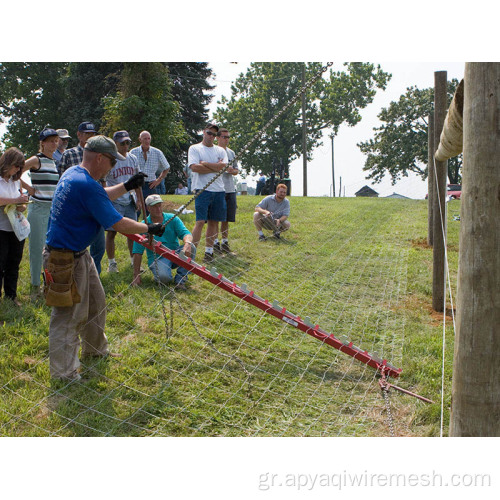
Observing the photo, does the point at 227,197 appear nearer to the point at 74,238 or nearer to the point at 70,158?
the point at 70,158

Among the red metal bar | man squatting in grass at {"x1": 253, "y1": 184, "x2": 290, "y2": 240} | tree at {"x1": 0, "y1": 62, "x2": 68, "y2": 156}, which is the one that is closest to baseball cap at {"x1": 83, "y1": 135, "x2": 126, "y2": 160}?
the red metal bar

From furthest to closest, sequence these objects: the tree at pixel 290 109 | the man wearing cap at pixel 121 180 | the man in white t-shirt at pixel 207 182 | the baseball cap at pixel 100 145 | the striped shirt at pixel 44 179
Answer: the tree at pixel 290 109 < the man in white t-shirt at pixel 207 182 < the man wearing cap at pixel 121 180 < the striped shirt at pixel 44 179 < the baseball cap at pixel 100 145

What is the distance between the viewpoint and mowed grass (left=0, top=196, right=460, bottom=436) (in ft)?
10.5

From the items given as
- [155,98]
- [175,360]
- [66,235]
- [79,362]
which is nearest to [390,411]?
[175,360]

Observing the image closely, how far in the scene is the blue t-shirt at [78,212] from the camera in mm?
3309

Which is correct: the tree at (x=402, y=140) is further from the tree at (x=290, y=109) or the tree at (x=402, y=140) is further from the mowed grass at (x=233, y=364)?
the mowed grass at (x=233, y=364)

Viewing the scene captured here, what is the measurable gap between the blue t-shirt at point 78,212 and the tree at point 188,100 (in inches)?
869

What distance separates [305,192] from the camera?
28797mm

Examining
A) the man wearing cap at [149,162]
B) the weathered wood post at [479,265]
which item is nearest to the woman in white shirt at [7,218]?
the man wearing cap at [149,162]

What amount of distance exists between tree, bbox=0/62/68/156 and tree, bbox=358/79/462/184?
1130 inches

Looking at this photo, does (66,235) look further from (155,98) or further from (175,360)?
(155,98)

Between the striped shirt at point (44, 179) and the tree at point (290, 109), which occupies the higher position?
the tree at point (290, 109)

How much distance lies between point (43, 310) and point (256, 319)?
1935 mm

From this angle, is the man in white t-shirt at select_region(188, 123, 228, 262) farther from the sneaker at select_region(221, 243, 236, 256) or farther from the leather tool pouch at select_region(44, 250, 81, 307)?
the leather tool pouch at select_region(44, 250, 81, 307)
